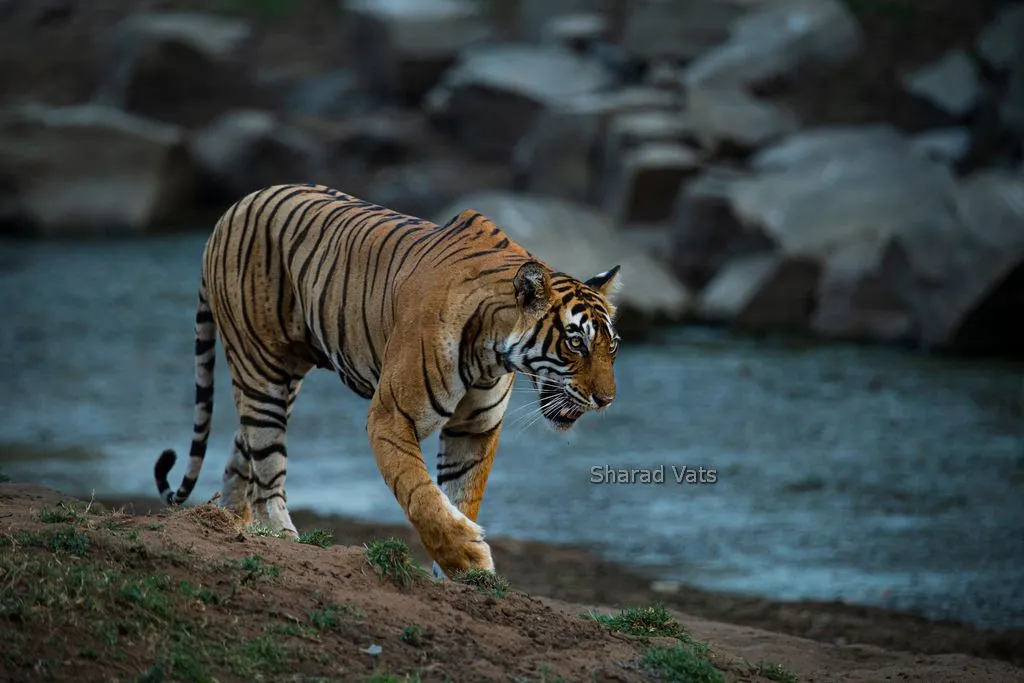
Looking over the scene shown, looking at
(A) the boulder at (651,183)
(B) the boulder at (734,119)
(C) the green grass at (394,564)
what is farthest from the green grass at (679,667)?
(B) the boulder at (734,119)

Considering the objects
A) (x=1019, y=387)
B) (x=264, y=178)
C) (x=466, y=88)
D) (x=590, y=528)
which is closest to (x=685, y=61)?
(x=466, y=88)

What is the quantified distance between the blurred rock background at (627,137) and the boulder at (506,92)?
2.0 inches

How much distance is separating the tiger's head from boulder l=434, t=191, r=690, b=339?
32.8ft

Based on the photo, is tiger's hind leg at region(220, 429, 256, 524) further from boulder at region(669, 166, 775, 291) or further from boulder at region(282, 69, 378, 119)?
boulder at region(282, 69, 378, 119)

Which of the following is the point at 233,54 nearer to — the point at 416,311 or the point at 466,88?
the point at 466,88

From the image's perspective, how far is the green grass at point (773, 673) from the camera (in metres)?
5.52

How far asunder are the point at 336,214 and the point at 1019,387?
9.14 m

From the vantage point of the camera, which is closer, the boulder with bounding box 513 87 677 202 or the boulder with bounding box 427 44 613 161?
the boulder with bounding box 513 87 677 202

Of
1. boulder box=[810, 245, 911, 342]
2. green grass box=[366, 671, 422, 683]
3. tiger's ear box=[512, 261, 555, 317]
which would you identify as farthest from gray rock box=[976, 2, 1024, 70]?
green grass box=[366, 671, 422, 683]

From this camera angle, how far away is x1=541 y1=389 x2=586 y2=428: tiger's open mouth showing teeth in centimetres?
563

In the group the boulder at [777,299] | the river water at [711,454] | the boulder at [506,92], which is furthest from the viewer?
the boulder at [506,92]

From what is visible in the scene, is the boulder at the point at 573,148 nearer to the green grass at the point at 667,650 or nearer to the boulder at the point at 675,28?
the boulder at the point at 675,28

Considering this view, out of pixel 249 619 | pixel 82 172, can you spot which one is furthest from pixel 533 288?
pixel 82 172

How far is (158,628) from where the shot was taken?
4.50 meters
